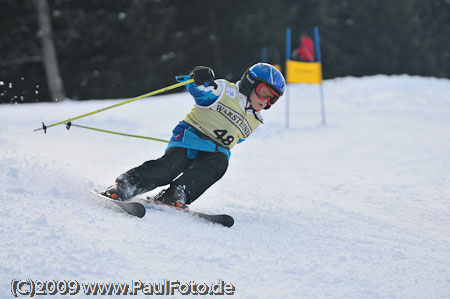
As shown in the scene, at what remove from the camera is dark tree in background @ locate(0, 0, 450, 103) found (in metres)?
16.3

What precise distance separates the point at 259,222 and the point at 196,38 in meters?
18.9

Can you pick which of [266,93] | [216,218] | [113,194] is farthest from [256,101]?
[113,194]

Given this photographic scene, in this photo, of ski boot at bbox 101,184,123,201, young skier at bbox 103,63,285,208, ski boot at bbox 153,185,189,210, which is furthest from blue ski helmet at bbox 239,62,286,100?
ski boot at bbox 101,184,123,201

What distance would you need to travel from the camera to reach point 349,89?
563 inches

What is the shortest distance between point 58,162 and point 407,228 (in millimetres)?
3230

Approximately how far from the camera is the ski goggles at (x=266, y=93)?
3.59 meters

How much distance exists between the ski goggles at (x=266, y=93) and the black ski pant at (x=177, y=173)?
0.55 m

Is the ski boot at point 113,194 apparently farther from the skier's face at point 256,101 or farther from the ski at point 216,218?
the skier's face at point 256,101

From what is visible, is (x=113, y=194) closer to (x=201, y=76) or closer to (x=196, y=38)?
(x=201, y=76)

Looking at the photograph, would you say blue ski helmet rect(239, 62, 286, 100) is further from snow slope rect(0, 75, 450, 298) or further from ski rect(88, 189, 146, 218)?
ski rect(88, 189, 146, 218)

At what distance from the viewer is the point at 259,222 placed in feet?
11.4

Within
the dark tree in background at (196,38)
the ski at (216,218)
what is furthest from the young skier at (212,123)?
the dark tree in background at (196,38)

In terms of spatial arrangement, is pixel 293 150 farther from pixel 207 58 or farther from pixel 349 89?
pixel 207 58

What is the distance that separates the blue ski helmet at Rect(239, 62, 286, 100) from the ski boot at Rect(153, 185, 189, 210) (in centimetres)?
97
